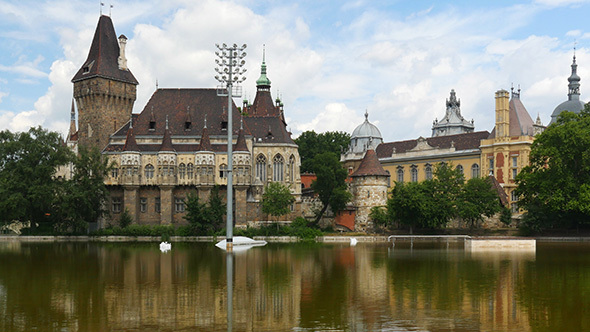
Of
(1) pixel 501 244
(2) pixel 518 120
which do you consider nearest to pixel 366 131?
(2) pixel 518 120

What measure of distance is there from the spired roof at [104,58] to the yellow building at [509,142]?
44462 mm

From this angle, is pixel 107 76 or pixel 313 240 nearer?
pixel 313 240

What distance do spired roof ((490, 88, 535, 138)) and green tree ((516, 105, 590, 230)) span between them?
694 inches

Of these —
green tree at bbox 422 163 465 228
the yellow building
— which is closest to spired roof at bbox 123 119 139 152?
green tree at bbox 422 163 465 228

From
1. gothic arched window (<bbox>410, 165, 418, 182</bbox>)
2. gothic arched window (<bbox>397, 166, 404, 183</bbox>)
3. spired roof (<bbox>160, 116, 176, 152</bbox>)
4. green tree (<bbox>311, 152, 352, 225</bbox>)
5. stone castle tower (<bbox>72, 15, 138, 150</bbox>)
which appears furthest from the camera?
gothic arched window (<bbox>397, 166, 404, 183</bbox>)

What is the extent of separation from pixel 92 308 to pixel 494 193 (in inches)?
2108

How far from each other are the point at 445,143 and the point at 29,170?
55.1 meters

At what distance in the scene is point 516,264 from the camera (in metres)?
31.9

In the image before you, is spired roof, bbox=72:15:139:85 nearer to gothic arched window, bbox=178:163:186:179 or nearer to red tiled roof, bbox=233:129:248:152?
gothic arched window, bbox=178:163:186:179

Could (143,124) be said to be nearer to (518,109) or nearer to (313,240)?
(313,240)

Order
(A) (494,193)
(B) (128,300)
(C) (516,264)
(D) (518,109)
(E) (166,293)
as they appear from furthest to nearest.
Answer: (D) (518,109) → (A) (494,193) → (C) (516,264) → (E) (166,293) → (B) (128,300)

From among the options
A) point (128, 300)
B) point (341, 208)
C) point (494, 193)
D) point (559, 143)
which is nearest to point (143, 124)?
point (341, 208)

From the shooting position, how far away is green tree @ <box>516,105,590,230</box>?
192 ft

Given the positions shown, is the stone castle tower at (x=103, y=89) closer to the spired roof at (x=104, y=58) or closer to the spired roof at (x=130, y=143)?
the spired roof at (x=104, y=58)
